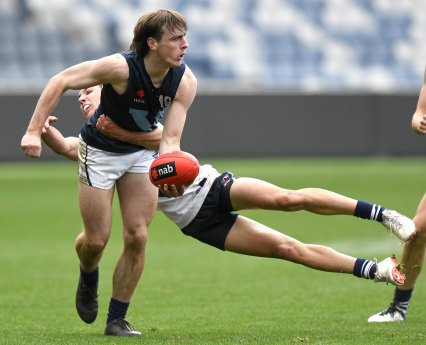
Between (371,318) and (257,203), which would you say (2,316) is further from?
(371,318)

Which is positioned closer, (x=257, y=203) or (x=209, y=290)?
(x=257, y=203)

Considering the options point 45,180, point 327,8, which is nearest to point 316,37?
point 327,8

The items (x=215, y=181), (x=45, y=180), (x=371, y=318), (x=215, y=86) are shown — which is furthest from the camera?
(x=215, y=86)

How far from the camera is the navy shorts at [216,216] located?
6.15 meters

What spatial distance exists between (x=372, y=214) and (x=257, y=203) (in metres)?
0.82

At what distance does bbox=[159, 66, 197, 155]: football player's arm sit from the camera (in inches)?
240

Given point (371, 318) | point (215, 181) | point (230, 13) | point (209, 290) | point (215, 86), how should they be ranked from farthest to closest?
point (230, 13) < point (215, 86) < point (209, 290) < point (371, 318) < point (215, 181)

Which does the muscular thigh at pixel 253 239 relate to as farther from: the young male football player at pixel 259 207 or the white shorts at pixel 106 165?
the white shorts at pixel 106 165

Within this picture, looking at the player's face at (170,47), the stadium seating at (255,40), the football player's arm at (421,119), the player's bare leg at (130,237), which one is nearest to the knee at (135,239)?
the player's bare leg at (130,237)

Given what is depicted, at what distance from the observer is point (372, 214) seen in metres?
5.78

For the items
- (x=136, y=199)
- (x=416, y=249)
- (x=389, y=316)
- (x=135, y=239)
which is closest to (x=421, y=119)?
(x=416, y=249)

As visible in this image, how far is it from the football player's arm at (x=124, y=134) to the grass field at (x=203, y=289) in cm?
148

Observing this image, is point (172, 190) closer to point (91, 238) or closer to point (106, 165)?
point (106, 165)

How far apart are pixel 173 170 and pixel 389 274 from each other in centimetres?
169
